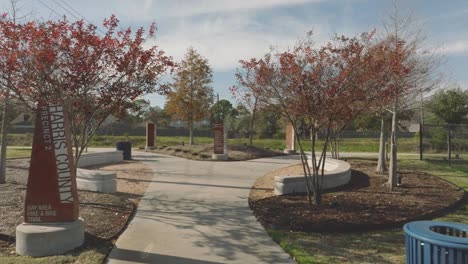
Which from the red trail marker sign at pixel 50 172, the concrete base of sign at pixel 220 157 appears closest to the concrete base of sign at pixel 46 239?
the red trail marker sign at pixel 50 172

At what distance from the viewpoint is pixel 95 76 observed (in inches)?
296

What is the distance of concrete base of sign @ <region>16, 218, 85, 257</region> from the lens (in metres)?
6.44

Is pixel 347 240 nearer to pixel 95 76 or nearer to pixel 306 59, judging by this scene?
pixel 306 59

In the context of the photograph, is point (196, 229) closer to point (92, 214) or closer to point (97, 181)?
point (92, 214)

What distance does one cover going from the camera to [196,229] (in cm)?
787

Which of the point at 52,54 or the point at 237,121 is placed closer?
the point at 52,54

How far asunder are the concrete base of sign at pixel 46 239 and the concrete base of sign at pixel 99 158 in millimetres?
11251

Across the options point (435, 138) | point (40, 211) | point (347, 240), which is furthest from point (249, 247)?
point (435, 138)

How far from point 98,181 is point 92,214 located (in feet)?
8.17

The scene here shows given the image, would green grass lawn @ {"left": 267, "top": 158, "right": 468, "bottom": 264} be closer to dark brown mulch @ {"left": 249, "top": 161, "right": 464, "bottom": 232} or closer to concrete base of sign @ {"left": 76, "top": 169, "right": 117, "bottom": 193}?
dark brown mulch @ {"left": 249, "top": 161, "right": 464, "bottom": 232}

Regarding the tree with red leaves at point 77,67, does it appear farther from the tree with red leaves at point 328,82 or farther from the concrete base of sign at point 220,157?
the concrete base of sign at point 220,157

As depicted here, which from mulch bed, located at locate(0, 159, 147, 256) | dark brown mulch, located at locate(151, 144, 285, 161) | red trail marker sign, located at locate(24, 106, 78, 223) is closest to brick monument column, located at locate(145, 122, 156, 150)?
dark brown mulch, located at locate(151, 144, 285, 161)

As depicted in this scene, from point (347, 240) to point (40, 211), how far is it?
495cm

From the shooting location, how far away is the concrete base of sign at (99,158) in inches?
709
